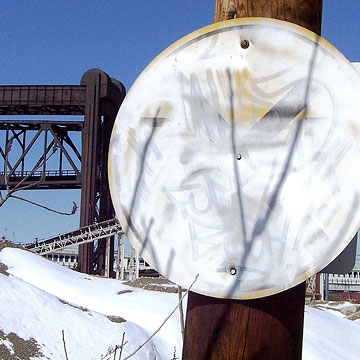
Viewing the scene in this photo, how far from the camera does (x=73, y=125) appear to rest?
3994cm

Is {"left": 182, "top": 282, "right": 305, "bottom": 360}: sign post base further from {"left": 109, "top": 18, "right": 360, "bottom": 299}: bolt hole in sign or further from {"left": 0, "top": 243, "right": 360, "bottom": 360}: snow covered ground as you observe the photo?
{"left": 0, "top": 243, "right": 360, "bottom": 360}: snow covered ground

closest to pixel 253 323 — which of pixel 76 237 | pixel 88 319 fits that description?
pixel 88 319

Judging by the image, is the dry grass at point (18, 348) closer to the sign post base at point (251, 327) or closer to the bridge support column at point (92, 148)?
→ the sign post base at point (251, 327)

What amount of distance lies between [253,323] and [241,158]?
56 cm

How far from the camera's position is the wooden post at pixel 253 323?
6.73ft

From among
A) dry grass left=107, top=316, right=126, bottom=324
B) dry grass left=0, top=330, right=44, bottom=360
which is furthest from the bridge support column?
dry grass left=0, top=330, right=44, bottom=360

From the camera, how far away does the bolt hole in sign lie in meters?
2.04

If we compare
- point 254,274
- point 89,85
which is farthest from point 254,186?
point 89,85

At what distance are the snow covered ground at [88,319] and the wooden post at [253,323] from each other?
757 cm

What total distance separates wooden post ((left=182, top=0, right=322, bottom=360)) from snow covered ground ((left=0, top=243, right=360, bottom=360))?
7565 mm

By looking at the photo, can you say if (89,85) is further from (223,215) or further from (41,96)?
(223,215)

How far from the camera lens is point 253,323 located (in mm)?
2055

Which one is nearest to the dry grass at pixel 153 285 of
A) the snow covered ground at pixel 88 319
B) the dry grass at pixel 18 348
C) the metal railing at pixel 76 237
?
the snow covered ground at pixel 88 319

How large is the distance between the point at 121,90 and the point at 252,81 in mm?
37962
